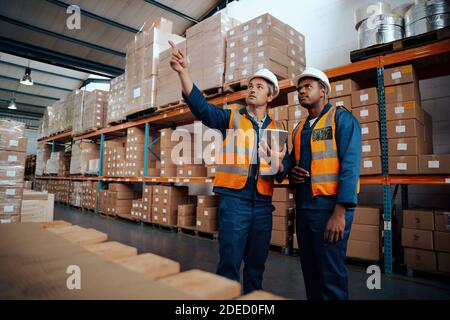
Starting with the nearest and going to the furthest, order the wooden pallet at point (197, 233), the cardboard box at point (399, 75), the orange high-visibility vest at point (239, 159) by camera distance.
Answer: the orange high-visibility vest at point (239, 159) → the cardboard box at point (399, 75) → the wooden pallet at point (197, 233)

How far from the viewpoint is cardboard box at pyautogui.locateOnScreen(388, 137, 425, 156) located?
121 inches

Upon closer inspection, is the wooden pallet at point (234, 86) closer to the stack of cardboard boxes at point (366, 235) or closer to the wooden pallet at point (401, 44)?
the wooden pallet at point (401, 44)

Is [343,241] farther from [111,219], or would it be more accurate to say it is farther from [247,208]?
[111,219]

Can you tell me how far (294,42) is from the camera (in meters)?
4.77

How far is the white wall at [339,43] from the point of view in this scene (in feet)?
12.9

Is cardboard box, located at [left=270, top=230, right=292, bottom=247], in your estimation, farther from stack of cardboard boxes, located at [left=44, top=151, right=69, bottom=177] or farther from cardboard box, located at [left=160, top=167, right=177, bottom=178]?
stack of cardboard boxes, located at [left=44, top=151, right=69, bottom=177]

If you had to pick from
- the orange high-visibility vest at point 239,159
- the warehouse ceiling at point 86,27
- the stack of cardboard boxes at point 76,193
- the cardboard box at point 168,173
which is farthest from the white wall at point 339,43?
the stack of cardboard boxes at point 76,193

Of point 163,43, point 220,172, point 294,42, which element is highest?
point 163,43

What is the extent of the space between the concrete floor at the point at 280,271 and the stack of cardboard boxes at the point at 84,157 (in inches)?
171

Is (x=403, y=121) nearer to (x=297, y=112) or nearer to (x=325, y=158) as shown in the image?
(x=297, y=112)

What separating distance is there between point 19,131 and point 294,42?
14.2ft

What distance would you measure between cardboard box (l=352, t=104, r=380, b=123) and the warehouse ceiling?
5706 mm

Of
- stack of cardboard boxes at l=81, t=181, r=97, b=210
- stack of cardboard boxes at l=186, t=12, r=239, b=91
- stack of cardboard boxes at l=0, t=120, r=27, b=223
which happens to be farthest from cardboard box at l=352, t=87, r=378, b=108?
stack of cardboard boxes at l=81, t=181, r=97, b=210
